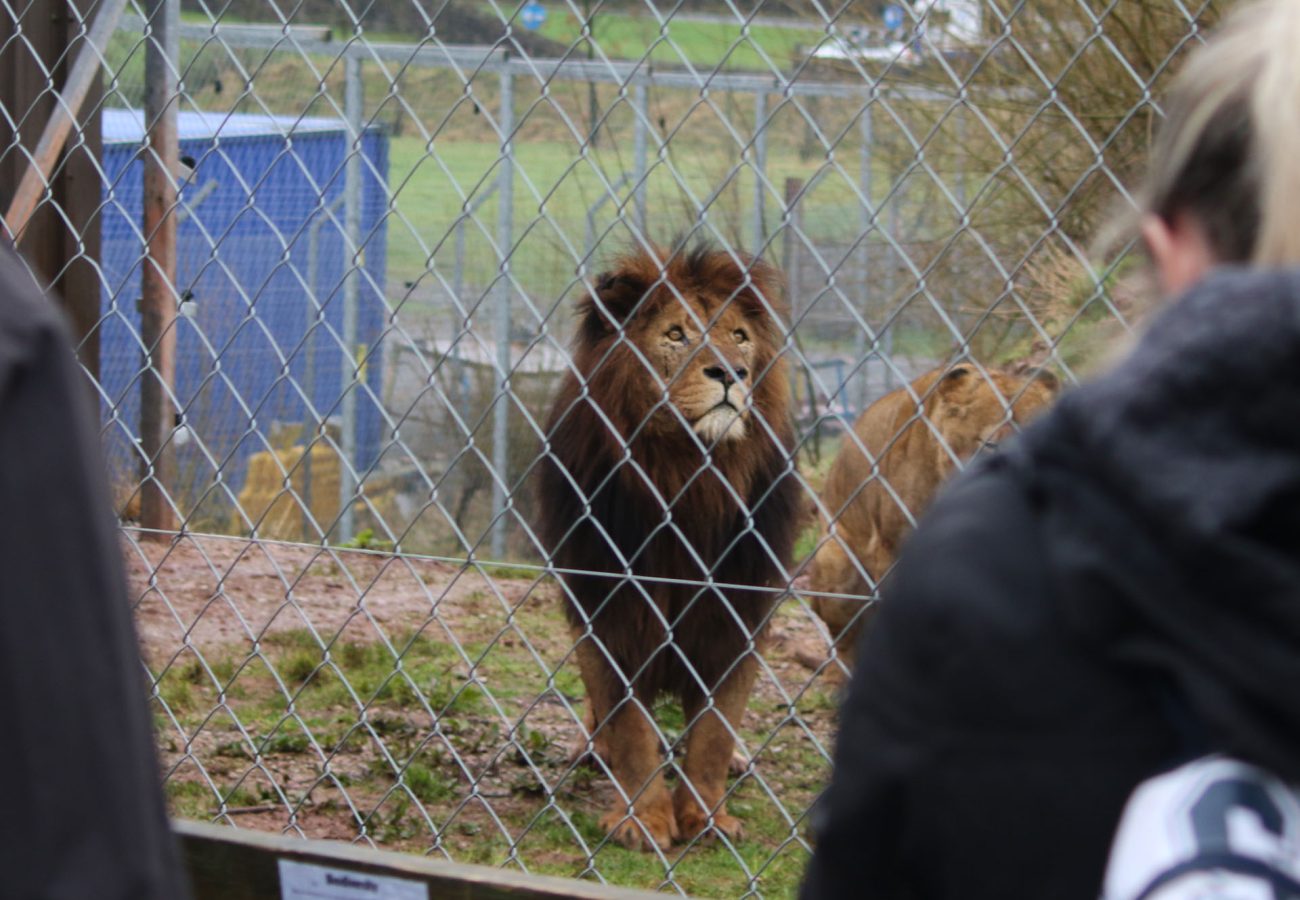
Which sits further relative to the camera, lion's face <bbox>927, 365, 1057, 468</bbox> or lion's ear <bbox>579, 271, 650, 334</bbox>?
lion's face <bbox>927, 365, 1057, 468</bbox>

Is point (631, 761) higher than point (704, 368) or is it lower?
lower

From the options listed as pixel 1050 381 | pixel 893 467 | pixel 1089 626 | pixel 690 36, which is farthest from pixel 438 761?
pixel 690 36

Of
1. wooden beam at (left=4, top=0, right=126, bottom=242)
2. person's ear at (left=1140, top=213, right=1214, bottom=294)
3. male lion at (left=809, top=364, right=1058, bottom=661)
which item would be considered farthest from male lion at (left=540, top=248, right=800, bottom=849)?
person's ear at (left=1140, top=213, right=1214, bottom=294)

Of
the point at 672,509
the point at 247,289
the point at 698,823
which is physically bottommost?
the point at 698,823

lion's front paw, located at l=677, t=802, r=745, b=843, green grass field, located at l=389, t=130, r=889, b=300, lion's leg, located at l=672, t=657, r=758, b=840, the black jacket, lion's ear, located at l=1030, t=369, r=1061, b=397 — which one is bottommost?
lion's front paw, located at l=677, t=802, r=745, b=843

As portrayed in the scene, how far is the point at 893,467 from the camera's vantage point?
485cm

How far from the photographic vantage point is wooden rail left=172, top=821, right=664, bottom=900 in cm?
194

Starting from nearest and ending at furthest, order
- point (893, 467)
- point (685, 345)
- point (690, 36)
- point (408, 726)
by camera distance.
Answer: point (685, 345) → point (408, 726) → point (893, 467) → point (690, 36)

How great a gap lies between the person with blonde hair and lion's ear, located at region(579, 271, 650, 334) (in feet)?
9.22

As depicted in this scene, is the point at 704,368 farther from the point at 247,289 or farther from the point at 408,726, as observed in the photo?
the point at 247,289

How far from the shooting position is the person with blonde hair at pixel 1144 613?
80 centimetres

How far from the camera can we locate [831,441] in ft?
35.1

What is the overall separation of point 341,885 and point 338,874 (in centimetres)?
2

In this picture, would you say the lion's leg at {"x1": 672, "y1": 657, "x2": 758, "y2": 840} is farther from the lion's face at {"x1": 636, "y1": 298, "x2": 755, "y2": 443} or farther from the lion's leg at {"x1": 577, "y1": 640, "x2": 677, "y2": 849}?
the lion's face at {"x1": 636, "y1": 298, "x2": 755, "y2": 443}
